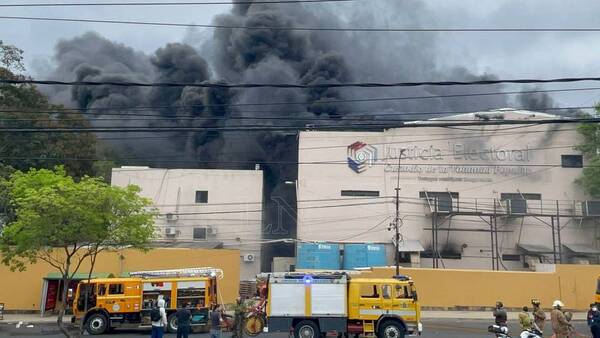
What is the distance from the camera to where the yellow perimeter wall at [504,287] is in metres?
31.2

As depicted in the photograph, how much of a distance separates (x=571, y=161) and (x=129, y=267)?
3065 cm

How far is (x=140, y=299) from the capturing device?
71.3ft

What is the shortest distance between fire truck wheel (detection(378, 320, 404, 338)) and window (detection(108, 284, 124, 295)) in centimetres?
1033

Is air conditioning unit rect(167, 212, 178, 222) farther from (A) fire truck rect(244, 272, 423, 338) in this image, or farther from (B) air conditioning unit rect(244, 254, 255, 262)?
(A) fire truck rect(244, 272, 423, 338)

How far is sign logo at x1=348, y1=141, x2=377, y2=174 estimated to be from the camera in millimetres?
40094

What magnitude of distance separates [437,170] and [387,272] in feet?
36.1

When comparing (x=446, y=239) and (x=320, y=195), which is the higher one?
(x=320, y=195)

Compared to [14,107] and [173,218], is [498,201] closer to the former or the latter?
[173,218]

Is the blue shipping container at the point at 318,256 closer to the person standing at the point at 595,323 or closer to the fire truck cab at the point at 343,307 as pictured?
the fire truck cab at the point at 343,307

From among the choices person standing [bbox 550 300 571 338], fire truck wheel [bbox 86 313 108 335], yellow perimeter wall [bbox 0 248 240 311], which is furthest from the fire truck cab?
yellow perimeter wall [bbox 0 248 240 311]

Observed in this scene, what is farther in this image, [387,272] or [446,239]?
[446,239]

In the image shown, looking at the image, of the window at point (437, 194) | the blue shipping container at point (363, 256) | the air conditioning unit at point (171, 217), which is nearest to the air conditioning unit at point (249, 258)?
the air conditioning unit at point (171, 217)

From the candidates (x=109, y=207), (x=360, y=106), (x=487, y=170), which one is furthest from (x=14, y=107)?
(x=360, y=106)

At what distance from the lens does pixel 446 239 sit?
3950cm
